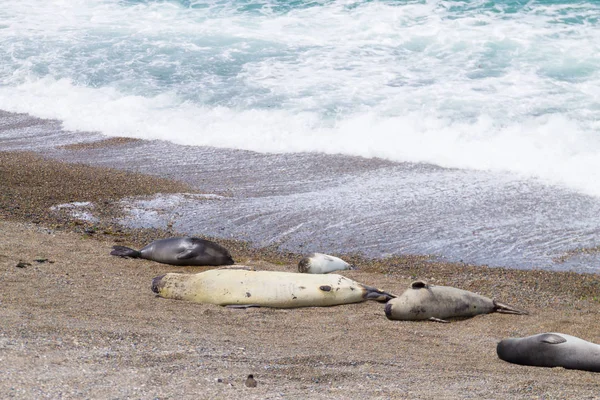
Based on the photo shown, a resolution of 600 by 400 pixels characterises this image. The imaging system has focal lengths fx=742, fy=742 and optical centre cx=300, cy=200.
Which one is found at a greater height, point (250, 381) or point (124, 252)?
point (250, 381)

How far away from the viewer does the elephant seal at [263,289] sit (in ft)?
19.4

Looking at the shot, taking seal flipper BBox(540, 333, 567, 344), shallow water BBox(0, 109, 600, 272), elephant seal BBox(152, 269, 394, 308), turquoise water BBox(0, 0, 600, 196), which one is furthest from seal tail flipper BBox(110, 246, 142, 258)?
turquoise water BBox(0, 0, 600, 196)

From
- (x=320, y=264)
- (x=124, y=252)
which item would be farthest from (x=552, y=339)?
(x=124, y=252)

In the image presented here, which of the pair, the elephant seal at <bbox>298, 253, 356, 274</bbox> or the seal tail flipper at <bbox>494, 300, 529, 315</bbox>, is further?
the elephant seal at <bbox>298, 253, 356, 274</bbox>

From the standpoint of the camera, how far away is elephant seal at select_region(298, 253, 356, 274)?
668 cm

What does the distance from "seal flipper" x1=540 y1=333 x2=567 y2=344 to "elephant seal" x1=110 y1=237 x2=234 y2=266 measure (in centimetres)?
314

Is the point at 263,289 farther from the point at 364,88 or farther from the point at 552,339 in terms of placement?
the point at 364,88

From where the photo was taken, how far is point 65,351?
4.07 meters

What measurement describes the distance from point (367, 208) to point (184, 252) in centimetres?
259

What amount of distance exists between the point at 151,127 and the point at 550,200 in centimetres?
671

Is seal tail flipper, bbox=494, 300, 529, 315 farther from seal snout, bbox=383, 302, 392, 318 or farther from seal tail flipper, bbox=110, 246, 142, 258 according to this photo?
seal tail flipper, bbox=110, 246, 142, 258

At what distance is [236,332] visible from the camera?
518 centimetres

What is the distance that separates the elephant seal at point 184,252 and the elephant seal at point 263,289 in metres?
0.74

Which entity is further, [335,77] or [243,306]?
[335,77]
